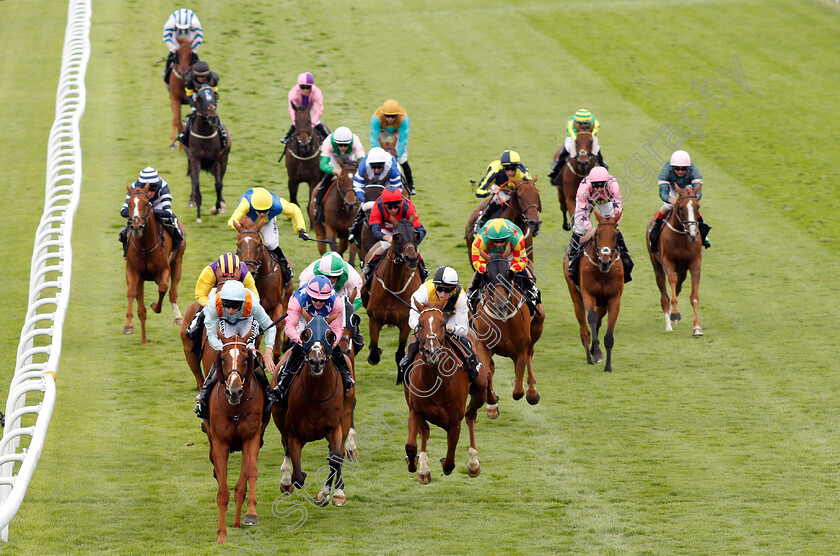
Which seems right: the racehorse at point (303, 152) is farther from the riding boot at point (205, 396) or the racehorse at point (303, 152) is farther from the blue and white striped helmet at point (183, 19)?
the riding boot at point (205, 396)

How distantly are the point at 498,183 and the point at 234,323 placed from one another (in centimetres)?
608

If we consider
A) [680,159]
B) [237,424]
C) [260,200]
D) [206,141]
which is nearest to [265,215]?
[260,200]

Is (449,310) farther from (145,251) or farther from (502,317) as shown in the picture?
(145,251)

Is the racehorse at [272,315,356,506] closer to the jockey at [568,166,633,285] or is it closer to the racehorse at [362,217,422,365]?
the racehorse at [362,217,422,365]

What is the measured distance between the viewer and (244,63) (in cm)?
2684

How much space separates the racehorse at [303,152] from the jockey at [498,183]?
320 centimetres

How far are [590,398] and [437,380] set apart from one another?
369 centimetres

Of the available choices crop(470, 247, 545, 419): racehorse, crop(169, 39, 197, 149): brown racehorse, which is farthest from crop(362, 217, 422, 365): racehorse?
crop(169, 39, 197, 149): brown racehorse

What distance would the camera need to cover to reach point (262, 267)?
1234 centimetres

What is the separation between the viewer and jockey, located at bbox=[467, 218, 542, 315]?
1174cm

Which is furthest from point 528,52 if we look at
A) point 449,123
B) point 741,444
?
point 741,444

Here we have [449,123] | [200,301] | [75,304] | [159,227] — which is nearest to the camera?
[200,301]

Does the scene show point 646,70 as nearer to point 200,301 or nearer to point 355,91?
point 355,91

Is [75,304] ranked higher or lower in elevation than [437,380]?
lower
